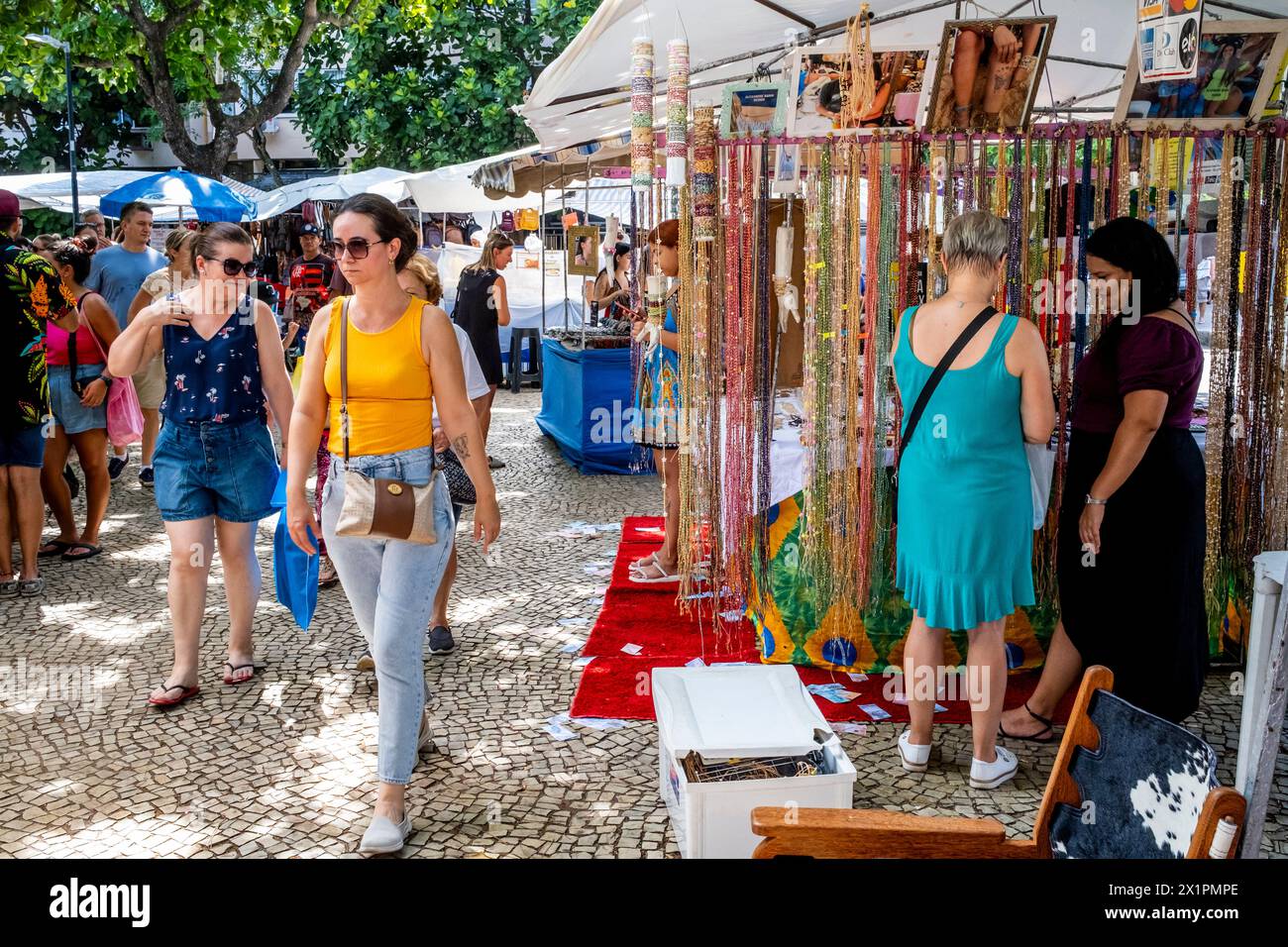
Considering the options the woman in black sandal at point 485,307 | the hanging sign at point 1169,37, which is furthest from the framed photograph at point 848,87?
the woman in black sandal at point 485,307

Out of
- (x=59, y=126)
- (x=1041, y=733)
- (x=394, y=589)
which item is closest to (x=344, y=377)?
(x=394, y=589)

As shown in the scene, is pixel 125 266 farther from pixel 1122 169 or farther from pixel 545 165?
pixel 1122 169

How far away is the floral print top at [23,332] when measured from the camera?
5.20m

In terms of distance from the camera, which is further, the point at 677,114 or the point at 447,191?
the point at 447,191

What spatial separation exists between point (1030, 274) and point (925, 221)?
40 centimetres

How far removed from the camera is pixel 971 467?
3.26m

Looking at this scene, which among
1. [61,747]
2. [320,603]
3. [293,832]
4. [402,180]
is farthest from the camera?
[402,180]

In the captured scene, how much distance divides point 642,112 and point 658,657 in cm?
207

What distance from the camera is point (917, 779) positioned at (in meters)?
3.48

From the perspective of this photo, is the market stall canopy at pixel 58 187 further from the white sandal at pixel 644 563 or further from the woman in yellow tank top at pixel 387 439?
the woman in yellow tank top at pixel 387 439

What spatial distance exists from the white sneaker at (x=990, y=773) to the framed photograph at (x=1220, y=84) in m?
2.15

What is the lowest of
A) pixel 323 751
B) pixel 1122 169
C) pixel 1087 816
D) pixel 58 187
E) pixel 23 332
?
pixel 323 751

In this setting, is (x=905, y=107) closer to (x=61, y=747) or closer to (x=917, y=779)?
(x=917, y=779)
